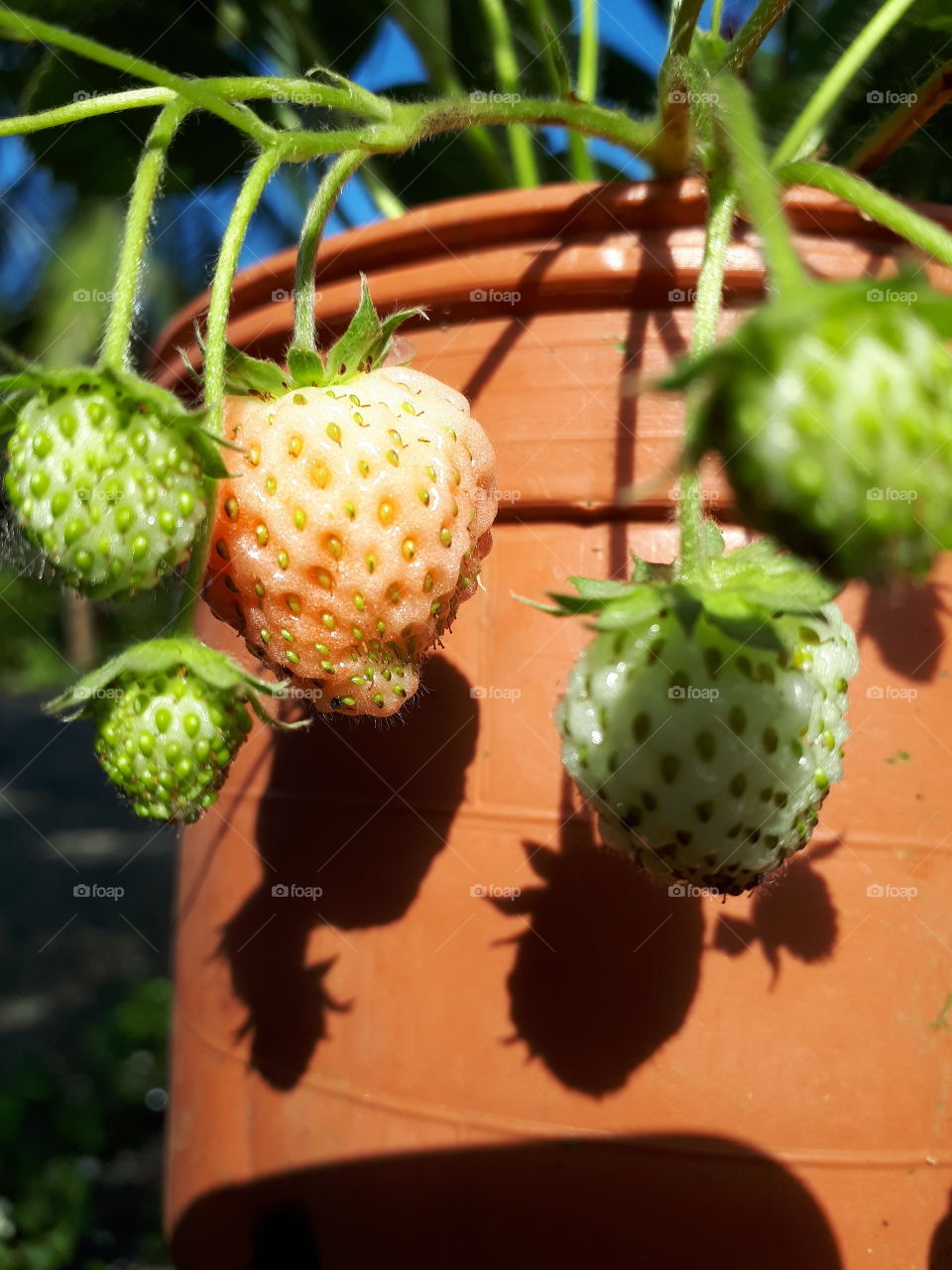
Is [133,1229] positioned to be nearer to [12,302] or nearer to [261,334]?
[261,334]

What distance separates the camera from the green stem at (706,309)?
42cm

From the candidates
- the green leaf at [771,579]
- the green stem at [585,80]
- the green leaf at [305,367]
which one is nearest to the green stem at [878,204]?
the green leaf at [771,579]

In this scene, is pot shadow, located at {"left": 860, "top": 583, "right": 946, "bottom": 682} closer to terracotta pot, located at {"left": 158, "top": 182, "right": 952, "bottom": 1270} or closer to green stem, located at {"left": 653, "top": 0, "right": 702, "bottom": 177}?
terracotta pot, located at {"left": 158, "top": 182, "right": 952, "bottom": 1270}

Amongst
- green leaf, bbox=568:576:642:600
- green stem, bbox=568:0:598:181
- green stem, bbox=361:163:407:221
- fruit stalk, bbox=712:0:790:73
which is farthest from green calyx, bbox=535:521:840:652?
green stem, bbox=361:163:407:221

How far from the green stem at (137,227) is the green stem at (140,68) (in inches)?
0.5

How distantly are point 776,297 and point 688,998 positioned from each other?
381 mm

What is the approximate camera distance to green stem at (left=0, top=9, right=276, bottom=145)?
0.45 meters

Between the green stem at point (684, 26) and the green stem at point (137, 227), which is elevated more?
the green stem at point (684, 26)

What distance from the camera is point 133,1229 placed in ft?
4.60

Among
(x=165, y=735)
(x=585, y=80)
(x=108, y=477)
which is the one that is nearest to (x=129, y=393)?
(x=108, y=477)

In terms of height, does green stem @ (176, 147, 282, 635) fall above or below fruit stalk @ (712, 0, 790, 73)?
below

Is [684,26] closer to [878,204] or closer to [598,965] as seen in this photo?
[878,204]

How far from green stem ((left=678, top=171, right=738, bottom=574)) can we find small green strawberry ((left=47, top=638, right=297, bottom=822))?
0.18 metres

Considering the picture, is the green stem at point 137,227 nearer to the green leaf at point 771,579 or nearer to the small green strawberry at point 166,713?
the small green strawberry at point 166,713
